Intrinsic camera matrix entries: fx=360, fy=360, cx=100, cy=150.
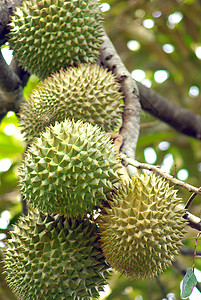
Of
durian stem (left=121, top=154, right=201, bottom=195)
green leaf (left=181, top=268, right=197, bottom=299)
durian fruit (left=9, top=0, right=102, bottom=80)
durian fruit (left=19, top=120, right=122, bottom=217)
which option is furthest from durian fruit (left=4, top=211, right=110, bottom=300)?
durian fruit (left=9, top=0, right=102, bottom=80)

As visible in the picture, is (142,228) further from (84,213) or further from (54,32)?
(54,32)

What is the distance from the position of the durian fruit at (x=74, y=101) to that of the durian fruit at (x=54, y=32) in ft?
0.50

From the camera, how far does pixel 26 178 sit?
1736mm

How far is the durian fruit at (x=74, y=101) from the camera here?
214 centimetres

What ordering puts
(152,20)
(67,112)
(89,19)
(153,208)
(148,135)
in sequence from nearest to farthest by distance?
(153,208) < (67,112) < (89,19) < (148,135) < (152,20)

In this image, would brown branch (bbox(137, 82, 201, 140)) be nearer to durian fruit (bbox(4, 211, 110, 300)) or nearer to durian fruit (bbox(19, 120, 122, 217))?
durian fruit (bbox(19, 120, 122, 217))

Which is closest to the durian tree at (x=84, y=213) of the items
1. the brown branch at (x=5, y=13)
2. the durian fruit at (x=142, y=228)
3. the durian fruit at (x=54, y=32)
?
the durian fruit at (x=142, y=228)

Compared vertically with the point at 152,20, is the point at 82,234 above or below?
above

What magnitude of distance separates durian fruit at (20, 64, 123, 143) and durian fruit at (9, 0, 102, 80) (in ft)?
0.50

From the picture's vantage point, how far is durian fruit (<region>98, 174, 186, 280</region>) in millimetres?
1643

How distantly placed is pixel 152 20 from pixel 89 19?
7.79 ft

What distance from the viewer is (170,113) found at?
356cm

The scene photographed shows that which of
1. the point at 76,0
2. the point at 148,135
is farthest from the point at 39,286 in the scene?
the point at 148,135

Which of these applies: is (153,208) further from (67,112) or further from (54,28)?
(54,28)
